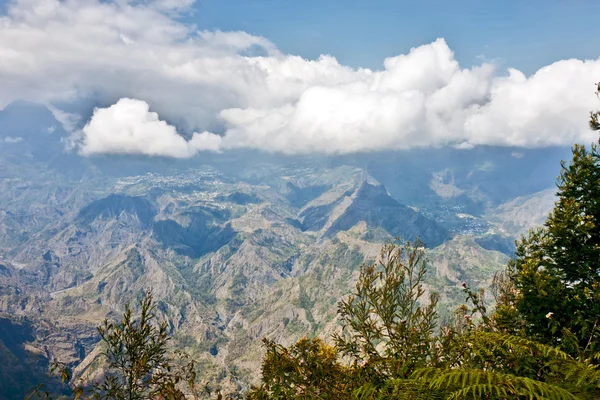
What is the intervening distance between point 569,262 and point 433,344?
60.9ft

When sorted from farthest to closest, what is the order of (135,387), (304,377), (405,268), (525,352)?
(405,268) → (135,387) → (304,377) → (525,352)

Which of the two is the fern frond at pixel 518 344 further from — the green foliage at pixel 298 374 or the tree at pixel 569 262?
the tree at pixel 569 262

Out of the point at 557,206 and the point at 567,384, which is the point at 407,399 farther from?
the point at 557,206

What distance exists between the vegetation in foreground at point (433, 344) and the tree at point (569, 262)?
0.22 feet

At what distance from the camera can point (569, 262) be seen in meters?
22.2

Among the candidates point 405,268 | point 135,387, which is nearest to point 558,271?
point 405,268

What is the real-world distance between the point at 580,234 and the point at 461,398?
22189mm

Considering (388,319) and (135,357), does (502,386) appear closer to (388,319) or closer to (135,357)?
(388,319)

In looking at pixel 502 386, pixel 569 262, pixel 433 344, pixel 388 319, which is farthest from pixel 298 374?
pixel 569 262

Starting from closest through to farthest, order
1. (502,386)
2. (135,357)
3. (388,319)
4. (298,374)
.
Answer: (502,386), (298,374), (388,319), (135,357)

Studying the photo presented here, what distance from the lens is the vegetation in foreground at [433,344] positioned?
5523 millimetres

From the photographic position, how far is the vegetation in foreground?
18.1 feet

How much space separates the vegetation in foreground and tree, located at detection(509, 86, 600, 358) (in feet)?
0.22

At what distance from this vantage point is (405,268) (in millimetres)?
12812
